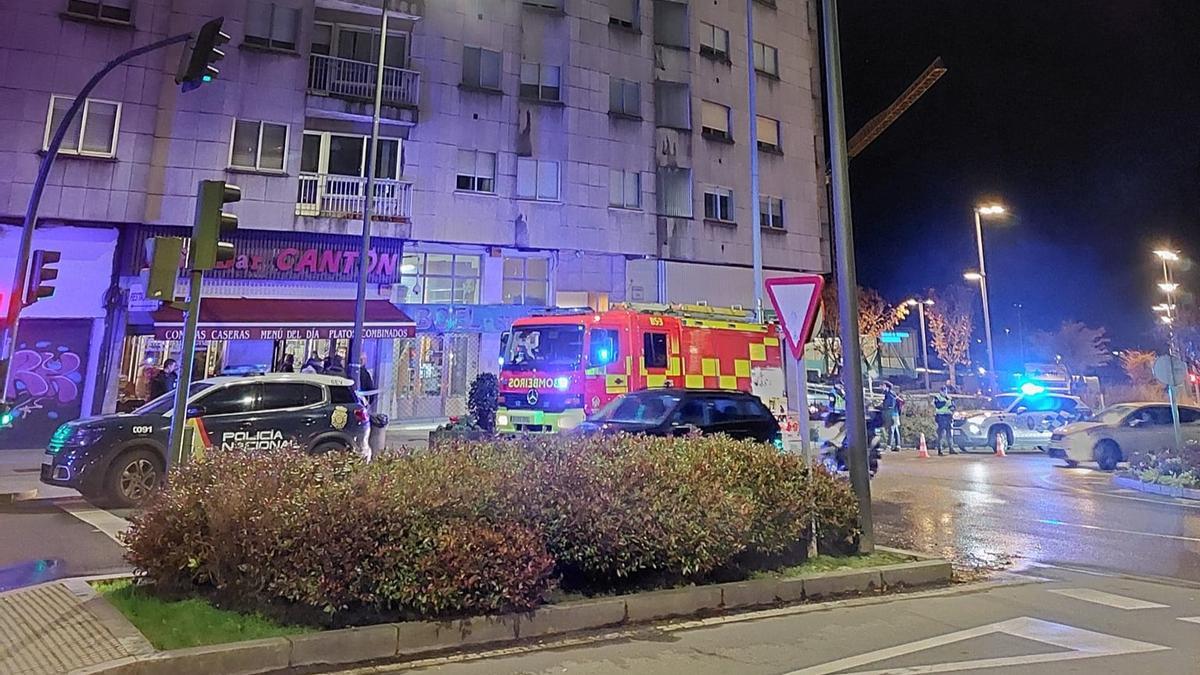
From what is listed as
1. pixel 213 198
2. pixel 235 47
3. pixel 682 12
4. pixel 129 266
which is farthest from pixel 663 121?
pixel 213 198

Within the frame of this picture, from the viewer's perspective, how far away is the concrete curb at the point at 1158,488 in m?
13.7

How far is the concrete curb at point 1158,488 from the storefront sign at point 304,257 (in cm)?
1912

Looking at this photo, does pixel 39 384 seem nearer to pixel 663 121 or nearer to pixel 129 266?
pixel 129 266

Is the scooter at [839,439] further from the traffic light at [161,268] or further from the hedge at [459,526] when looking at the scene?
the traffic light at [161,268]

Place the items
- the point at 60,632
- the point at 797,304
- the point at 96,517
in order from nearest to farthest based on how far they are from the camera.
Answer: the point at 60,632 < the point at 797,304 < the point at 96,517

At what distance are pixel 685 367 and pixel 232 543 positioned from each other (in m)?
11.1

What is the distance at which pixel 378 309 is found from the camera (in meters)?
21.6

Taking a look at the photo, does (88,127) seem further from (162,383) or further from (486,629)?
(486,629)

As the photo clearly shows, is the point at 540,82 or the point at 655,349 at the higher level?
the point at 540,82

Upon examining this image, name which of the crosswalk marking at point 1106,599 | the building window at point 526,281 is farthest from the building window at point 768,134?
the crosswalk marking at point 1106,599

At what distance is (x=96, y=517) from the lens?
9805mm

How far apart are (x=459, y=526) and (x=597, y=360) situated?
8.83 meters

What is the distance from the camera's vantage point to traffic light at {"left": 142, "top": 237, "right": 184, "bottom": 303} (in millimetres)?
6785

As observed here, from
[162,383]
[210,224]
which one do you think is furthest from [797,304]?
[162,383]
